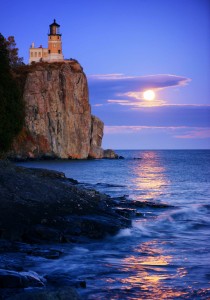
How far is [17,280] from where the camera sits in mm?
10352

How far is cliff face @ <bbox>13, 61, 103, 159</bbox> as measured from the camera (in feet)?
337

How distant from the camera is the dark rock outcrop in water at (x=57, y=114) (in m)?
103

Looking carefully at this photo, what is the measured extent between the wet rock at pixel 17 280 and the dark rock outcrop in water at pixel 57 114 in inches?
3305

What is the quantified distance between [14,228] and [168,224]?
→ 9580 mm

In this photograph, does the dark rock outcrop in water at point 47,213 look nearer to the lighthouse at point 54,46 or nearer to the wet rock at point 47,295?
the wet rock at point 47,295

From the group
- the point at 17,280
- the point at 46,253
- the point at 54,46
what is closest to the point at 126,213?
the point at 46,253

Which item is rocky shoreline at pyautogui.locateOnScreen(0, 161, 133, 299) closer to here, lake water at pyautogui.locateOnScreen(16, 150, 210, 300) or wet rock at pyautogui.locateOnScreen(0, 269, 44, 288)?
wet rock at pyautogui.locateOnScreen(0, 269, 44, 288)

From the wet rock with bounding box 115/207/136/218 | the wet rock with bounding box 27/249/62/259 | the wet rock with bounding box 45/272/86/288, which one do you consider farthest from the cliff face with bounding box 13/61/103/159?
the wet rock with bounding box 45/272/86/288

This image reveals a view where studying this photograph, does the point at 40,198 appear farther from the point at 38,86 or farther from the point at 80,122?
the point at 80,122

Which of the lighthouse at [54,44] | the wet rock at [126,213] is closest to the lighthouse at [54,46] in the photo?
the lighthouse at [54,44]

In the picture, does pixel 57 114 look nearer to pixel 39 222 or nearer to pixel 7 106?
pixel 7 106

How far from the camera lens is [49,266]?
12.9m

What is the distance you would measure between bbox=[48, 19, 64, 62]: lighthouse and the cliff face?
656 cm

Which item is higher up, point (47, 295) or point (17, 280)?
point (47, 295)
